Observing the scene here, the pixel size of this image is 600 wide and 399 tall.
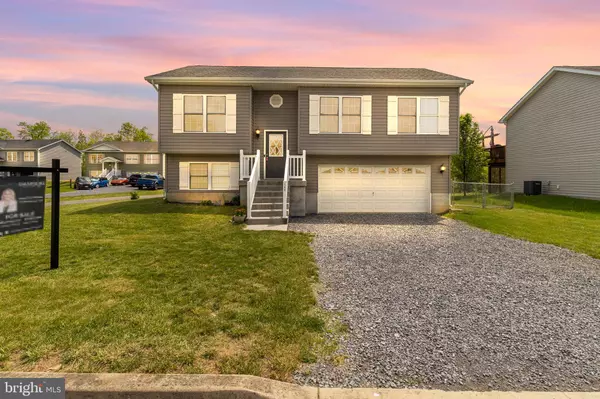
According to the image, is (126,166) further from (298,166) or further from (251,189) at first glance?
(251,189)

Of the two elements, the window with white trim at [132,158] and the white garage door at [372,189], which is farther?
the window with white trim at [132,158]

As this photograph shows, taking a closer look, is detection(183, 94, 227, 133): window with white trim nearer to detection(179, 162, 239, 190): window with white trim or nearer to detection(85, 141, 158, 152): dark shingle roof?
detection(179, 162, 239, 190): window with white trim

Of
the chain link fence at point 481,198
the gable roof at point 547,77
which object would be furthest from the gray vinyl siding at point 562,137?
the chain link fence at point 481,198

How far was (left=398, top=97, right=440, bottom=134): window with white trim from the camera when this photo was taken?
45.4ft

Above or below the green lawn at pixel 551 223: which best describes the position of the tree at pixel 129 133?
above

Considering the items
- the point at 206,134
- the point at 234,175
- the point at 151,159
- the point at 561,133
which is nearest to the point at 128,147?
the point at 151,159

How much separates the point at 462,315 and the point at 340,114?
1101cm

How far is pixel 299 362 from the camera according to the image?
3.10 meters

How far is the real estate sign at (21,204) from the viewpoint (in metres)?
5.12

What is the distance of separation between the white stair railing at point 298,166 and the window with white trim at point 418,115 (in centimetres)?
457

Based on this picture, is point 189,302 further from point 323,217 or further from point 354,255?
point 323,217

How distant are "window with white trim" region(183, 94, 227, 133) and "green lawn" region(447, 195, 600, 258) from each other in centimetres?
1118

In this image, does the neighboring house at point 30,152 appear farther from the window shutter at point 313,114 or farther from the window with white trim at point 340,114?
the window with white trim at point 340,114

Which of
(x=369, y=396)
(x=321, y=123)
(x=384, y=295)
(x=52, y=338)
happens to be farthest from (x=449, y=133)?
(x=52, y=338)
